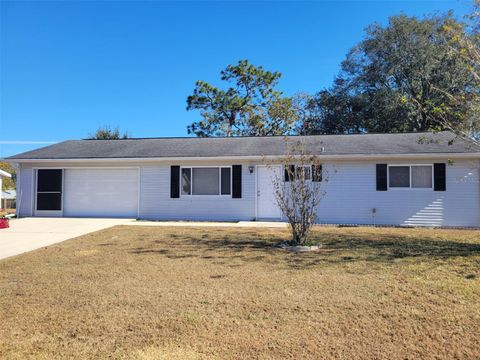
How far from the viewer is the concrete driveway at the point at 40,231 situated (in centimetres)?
816

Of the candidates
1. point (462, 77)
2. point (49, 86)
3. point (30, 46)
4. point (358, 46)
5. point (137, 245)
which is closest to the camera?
point (137, 245)

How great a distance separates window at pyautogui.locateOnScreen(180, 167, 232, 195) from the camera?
44.0ft

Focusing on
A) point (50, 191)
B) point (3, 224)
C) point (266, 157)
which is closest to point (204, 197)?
point (266, 157)

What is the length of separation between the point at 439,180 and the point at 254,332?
11.1 meters

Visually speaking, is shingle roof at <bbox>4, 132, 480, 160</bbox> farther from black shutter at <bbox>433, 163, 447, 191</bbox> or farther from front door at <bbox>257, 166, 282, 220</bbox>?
front door at <bbox>257, 166, 282, 220</bbox>

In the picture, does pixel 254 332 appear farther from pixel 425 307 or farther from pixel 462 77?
pixel 462 77

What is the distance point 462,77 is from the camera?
849 inches

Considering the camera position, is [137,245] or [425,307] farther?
[137,245]

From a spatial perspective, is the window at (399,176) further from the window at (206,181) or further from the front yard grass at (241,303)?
the window at (206,181)

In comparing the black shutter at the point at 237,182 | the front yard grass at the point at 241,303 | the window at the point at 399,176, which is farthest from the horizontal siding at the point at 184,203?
the front yard grass at the point at 241,303

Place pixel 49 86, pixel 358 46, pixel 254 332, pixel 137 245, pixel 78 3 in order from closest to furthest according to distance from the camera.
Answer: pixel 254 332 → pixel 137 245 → pixel 78 3 → pixel 49 86 → pixel 358 46

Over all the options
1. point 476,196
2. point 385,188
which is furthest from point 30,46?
point 476,196

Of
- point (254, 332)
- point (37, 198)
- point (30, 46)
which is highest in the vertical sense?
point (30, 46)

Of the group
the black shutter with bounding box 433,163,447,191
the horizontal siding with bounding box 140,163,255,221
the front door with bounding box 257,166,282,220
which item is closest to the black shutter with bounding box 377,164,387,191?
the black shutter with bounding box 433,163,447,191
